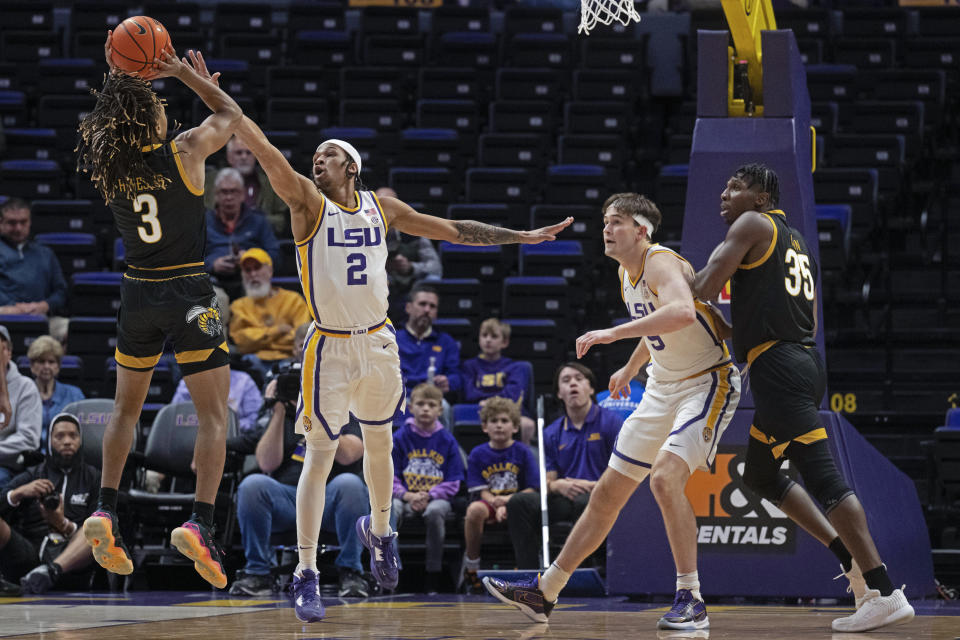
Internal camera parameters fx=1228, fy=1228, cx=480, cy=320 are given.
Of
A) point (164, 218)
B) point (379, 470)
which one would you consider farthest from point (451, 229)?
point (164, 218)

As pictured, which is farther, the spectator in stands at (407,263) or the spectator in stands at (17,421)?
the spectator in stands at (407,263)

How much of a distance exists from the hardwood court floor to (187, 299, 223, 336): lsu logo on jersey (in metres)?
1.41

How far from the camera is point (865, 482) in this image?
25.4 feet

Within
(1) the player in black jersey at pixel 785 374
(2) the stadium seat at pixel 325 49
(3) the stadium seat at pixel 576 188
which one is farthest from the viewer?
(2) the stadium seat at pixel 325 49

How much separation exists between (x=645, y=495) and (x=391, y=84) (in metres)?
8.98

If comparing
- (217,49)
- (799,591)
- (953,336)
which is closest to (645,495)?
(799,591)

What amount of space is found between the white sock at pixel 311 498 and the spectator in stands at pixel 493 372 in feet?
13.3

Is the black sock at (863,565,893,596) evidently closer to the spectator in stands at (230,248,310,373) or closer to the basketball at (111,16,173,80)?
the basketball at (111,16,173,80)

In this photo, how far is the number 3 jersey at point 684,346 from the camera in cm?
608

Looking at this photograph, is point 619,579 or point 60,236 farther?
point 60,236

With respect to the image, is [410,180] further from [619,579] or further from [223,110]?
[223,110]

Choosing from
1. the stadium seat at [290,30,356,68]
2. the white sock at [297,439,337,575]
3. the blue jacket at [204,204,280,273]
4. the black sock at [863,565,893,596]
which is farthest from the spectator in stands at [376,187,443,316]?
the black sock at [863,565,893,596]

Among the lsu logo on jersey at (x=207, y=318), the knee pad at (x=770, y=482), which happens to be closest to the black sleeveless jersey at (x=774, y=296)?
the knee pad at (x=770, y=482)

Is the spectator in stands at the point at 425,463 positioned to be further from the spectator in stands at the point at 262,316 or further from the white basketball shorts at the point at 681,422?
the white basketball shorts at the point at 681,422
